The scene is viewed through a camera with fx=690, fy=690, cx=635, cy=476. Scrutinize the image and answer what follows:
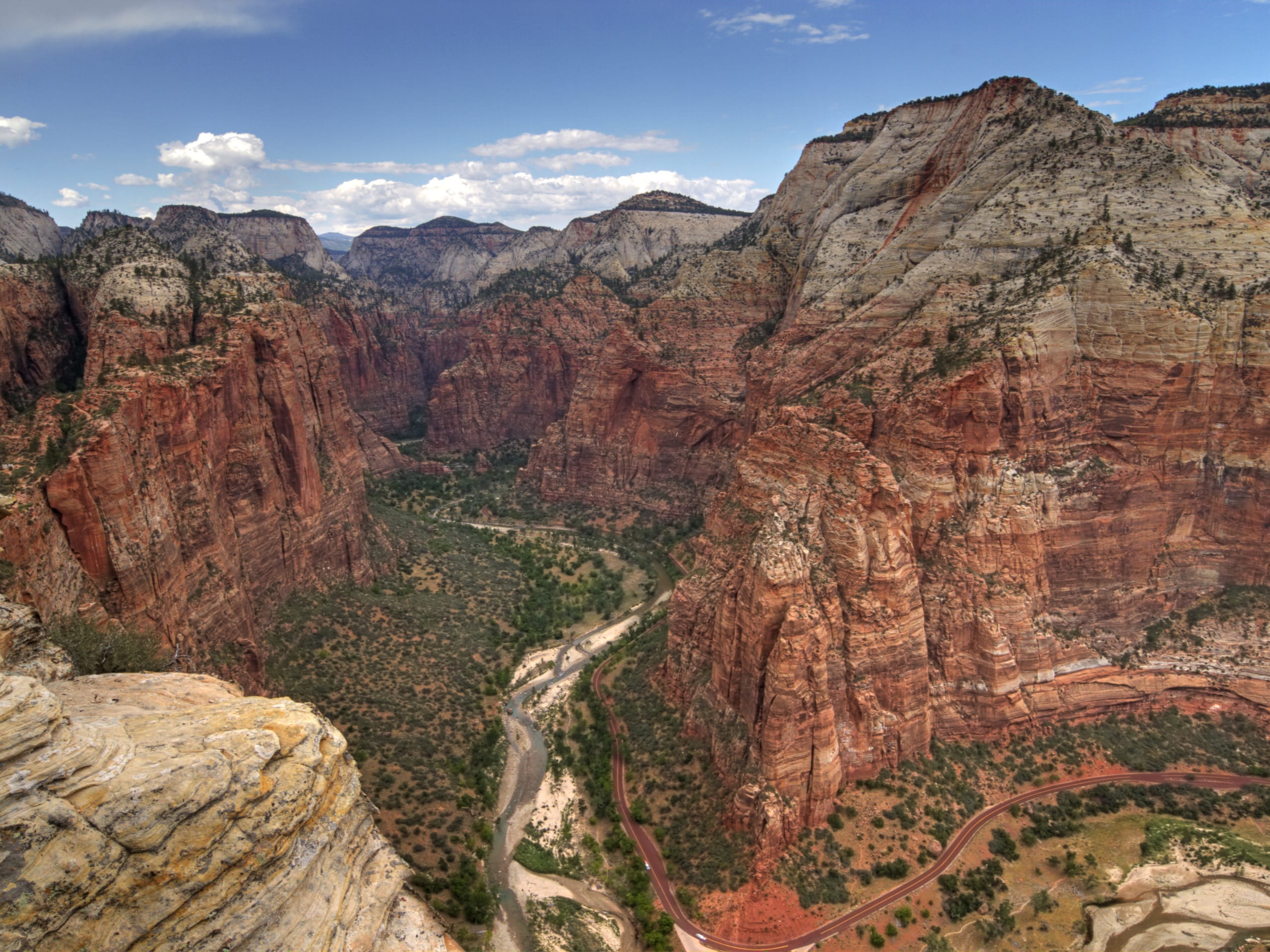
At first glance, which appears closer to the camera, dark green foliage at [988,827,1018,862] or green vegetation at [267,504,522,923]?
dark green foliage at [988,827,1018,862]

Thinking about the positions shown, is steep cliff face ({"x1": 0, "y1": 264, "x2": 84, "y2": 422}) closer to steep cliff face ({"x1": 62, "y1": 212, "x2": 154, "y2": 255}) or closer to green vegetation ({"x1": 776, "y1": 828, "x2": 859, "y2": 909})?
green vegetation ({"x1": 776, "y1": 828, "x2": 859, "y2": 909})

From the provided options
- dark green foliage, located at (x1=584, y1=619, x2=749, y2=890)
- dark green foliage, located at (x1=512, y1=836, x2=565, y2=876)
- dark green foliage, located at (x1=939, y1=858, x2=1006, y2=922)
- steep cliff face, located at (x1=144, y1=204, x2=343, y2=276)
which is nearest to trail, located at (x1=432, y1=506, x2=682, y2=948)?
dark green foliage, located at (x1=512, y1=836, x2=565, y2=876)

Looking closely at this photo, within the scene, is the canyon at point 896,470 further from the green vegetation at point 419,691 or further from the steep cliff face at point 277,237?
the steep cliff face at point 277,237

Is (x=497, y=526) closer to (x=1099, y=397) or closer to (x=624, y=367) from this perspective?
(x=624, y=367)

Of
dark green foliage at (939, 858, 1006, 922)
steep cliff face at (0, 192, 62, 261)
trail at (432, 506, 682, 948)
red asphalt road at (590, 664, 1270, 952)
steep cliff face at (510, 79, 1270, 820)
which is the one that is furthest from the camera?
steep cliff face at (0, 192, 62, 261)

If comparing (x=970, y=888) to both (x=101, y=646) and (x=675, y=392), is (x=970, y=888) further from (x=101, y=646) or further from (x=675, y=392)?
(x=675, y=392)

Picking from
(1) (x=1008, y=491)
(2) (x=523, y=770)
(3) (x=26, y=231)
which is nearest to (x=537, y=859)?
(2) (x=523, y=770)

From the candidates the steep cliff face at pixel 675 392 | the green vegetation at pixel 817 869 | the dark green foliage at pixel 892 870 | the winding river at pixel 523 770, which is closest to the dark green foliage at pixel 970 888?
the dark green foliage at pixel 892 870
